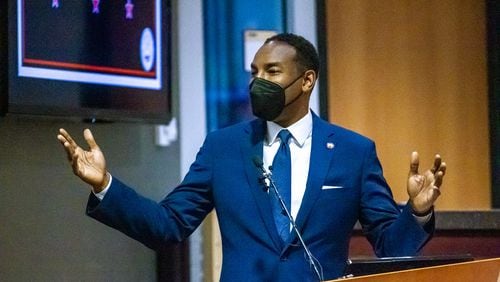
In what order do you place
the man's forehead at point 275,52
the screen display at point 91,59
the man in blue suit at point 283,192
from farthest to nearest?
the screen display at point 91,59
the man's forehead at point 275,52
the man in blue suit at point 283,192

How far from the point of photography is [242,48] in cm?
435

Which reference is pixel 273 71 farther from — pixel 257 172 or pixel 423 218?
pixel 423 218

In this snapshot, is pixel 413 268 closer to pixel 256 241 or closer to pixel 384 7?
pixel 256 241

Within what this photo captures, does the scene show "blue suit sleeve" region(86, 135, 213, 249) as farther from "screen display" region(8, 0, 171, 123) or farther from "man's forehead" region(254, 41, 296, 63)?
"screen display" region(8, 0, 171, 123)

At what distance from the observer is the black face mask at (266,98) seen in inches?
86.7

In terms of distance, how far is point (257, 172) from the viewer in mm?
2254

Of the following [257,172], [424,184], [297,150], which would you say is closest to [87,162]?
[257,172]

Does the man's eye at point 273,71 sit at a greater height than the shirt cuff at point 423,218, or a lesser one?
greater

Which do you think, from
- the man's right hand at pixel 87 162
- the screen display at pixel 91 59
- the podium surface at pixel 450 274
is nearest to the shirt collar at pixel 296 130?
the man's right hand at pixel 87 162

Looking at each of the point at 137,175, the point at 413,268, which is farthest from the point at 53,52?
the point at 413,268

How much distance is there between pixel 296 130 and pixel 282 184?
0.16 m

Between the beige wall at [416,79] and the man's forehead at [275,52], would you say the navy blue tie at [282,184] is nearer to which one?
the man's forehead at [275,52]

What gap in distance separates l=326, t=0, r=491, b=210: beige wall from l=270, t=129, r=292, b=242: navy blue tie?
7.27 ft

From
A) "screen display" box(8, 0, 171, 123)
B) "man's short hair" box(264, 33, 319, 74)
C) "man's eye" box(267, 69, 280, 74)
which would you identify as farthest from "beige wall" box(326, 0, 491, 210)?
"man's eye" box(267, 69, 280, 74)
